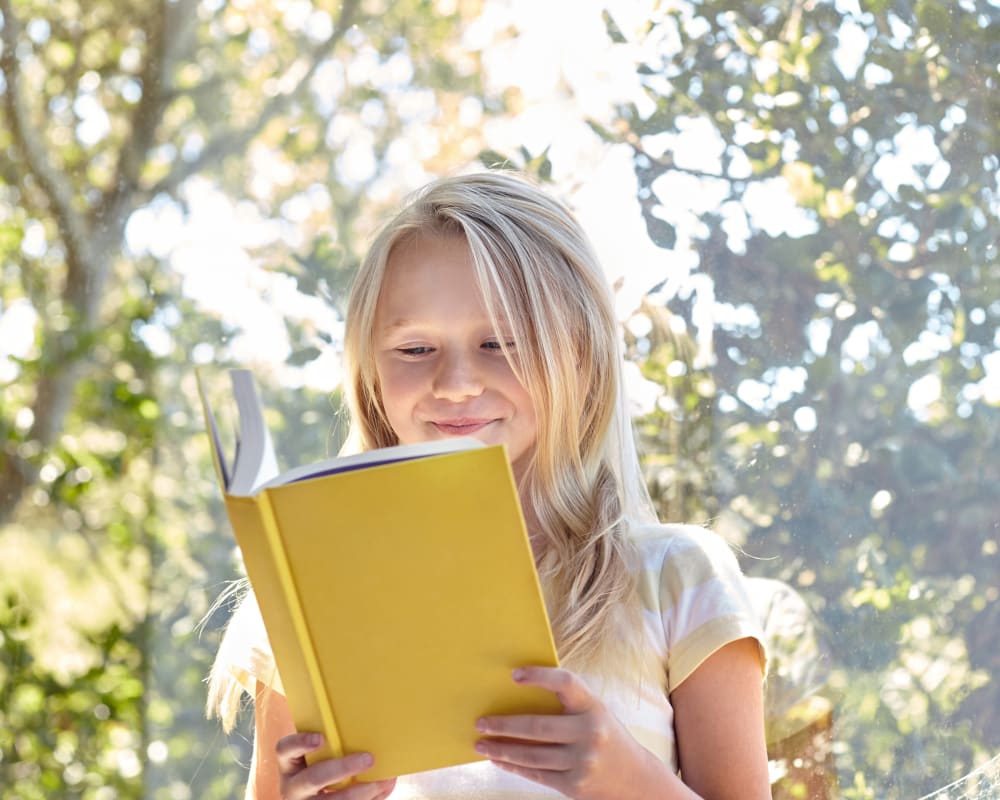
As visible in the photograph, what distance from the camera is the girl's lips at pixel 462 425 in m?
1.45

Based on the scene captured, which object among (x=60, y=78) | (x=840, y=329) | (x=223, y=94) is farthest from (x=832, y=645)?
(x=60, y=78)

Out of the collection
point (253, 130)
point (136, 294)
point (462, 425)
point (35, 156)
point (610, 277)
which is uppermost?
point (35, 156)

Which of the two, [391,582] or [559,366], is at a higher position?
[559,366]

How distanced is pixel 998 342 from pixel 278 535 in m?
1.18

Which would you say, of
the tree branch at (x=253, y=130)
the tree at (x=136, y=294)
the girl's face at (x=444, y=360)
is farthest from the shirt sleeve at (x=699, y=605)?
the tree branch at (x=253, y=130)

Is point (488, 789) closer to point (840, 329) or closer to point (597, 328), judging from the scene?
point (597, 328)

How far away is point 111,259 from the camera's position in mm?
2229

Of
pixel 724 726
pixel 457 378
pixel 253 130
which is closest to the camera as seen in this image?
pixel 724 726

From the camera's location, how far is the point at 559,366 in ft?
4.81

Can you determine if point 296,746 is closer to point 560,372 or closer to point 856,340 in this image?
point 560,372

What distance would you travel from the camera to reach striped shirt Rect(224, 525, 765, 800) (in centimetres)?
133

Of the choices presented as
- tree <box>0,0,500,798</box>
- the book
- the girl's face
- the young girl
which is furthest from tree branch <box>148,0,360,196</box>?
the book

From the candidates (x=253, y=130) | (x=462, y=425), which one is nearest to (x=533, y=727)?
(x=462, y=425)

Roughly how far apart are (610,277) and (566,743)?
3.11 feet
